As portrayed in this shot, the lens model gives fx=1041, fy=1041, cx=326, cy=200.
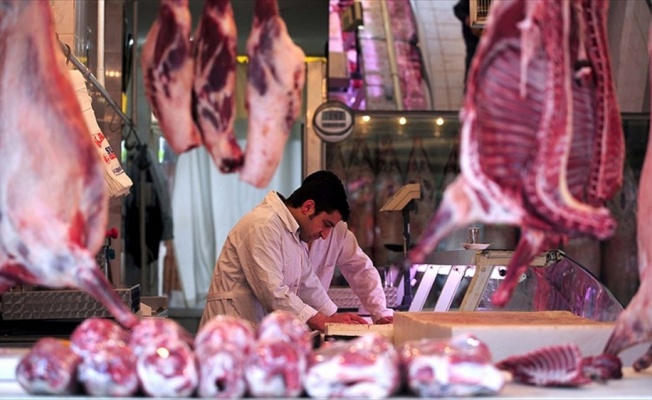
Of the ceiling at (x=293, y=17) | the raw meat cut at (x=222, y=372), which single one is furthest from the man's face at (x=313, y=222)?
the ceiling at (x=293, y=17)

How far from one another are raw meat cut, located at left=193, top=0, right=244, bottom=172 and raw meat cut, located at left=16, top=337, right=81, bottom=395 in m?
0.59

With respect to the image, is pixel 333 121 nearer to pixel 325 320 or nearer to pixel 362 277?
pixel 362 277

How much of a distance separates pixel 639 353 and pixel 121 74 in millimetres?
6708

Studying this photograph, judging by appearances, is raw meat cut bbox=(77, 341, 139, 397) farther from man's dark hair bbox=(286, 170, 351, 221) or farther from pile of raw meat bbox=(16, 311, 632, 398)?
man's dark hair bbox=(286, 170, 351, 221)

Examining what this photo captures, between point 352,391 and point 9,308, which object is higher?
point 352,391

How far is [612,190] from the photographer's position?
2.46 m

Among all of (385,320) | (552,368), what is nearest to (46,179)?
(552,368)

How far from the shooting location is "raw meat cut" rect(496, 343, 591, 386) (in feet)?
7.41

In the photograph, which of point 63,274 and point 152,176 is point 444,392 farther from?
point 152,176

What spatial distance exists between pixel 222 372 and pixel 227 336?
9 centimetres

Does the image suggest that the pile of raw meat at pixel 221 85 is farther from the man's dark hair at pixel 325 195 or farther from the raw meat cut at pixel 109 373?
the man's dark hair at pixel 325 195

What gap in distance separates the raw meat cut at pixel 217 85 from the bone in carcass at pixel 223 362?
1.69ft

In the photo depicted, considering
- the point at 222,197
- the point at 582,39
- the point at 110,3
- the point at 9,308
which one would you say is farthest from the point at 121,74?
the point at 582,39

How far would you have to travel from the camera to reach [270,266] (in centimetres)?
595
